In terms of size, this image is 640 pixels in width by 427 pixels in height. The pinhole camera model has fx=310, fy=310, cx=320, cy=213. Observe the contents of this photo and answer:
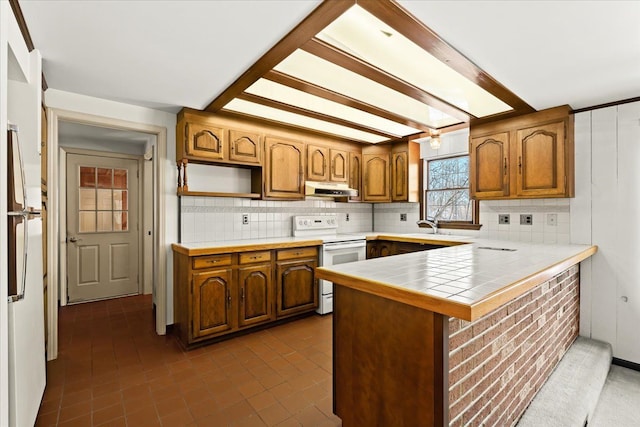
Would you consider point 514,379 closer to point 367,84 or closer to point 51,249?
point 367,84

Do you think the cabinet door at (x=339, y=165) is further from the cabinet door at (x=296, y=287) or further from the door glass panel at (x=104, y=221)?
the door glass panel at (x=104, y=221)

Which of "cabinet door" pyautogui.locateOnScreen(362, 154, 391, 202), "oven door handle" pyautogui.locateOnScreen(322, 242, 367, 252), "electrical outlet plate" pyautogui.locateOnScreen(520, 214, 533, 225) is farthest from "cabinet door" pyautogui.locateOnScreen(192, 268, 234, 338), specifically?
"electrical outlet plate" pyautogui.locateOnScreen(520, 214, 533, 225)

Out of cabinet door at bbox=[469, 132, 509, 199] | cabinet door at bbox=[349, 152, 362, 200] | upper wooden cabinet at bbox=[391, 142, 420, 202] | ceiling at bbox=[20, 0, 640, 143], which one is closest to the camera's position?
ceiling at bbox=[20, 0, 640, 143]

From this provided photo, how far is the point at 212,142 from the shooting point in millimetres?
3098

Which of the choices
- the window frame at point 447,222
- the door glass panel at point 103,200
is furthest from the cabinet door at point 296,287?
the door glass panel at point 103,200

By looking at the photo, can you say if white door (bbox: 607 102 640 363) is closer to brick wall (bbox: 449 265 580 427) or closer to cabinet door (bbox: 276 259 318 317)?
brick wall (bbox: 449 265 580 427)

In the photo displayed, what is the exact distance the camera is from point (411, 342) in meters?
1.29

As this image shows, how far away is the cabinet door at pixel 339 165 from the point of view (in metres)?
4.11

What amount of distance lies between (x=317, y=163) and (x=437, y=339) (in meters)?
3.01

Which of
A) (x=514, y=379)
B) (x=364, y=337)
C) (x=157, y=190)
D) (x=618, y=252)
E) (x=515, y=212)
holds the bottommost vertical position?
(x=514, y=379)

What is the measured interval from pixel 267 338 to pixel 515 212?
9.55 feet

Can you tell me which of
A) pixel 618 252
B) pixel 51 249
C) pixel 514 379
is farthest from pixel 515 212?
pixel 51 249

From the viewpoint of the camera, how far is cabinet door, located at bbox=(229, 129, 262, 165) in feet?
10.6

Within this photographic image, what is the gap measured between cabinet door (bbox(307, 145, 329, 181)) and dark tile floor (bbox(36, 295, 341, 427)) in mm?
1764
